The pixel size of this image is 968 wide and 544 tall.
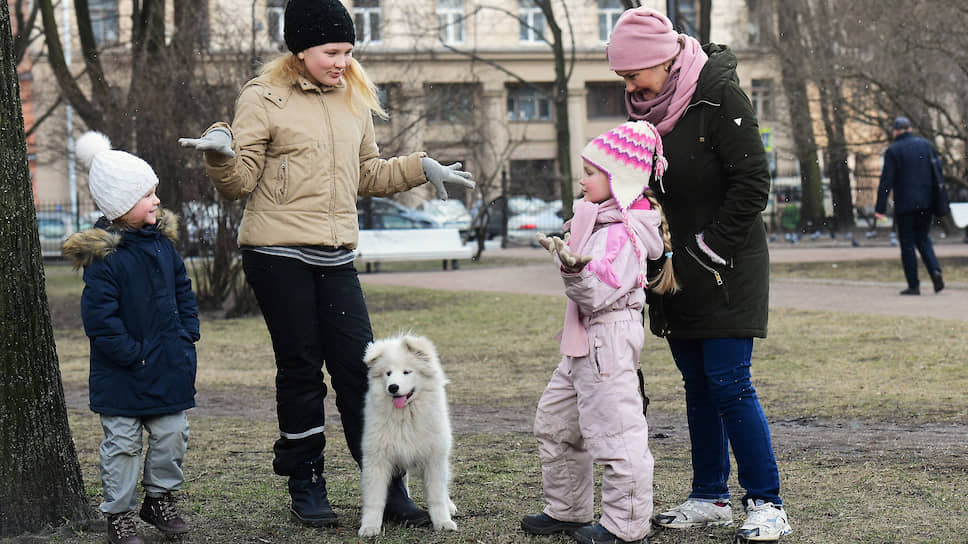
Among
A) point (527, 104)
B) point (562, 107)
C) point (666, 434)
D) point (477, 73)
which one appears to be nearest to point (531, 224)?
point (477, 73)

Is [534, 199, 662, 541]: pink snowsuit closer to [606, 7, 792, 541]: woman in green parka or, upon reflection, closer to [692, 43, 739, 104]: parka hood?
[606, 7, 792, 541]: woman in green parka

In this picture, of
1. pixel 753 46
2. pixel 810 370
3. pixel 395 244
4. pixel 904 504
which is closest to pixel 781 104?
pixel 753 46

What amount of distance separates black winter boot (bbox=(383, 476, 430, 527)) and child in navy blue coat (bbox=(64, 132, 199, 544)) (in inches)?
35.1

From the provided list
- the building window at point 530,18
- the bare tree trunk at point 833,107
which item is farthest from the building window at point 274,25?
the building window at point 530,18

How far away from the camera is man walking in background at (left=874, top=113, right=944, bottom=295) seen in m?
14.5

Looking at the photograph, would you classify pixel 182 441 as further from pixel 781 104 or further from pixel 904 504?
pixel 781 104

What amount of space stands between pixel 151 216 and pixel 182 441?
927 millimetres

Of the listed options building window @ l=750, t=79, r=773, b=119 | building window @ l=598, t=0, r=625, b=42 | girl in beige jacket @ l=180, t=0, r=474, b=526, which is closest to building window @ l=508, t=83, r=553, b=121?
building window @ l=598, t=0, r=625, b=42

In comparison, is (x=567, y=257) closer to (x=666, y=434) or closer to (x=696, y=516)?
(x=696, y=516)

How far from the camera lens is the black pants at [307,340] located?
15.8 feet

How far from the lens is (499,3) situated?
4922 centimetres

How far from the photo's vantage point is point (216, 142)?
4391mm

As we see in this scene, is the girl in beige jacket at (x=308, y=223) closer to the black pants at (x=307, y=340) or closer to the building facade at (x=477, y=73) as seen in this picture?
the black pants at (x=307, y=340)

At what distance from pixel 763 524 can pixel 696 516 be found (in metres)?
0.40
